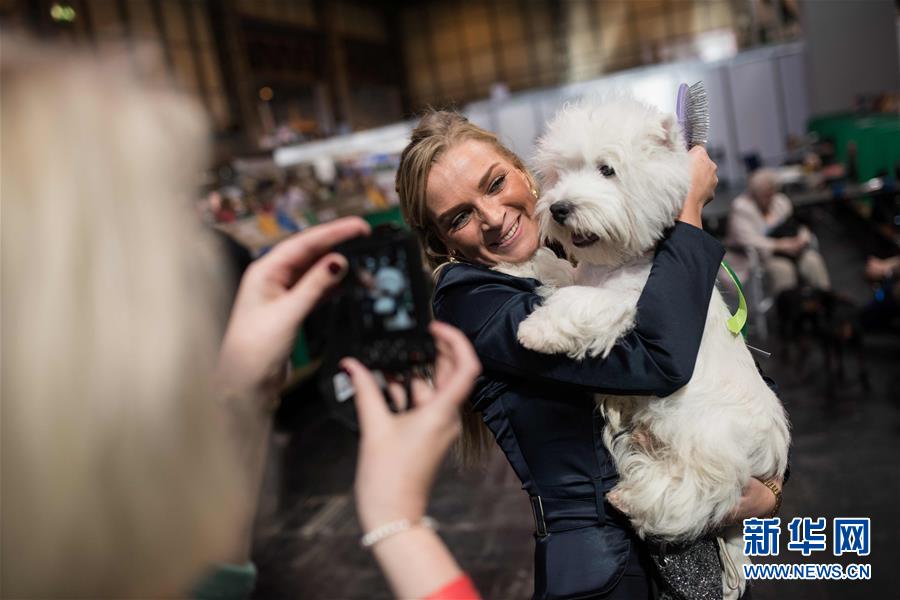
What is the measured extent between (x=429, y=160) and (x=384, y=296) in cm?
285

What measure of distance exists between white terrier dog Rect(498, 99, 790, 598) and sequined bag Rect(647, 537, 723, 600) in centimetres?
4

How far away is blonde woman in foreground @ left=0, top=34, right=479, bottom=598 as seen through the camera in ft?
2.00

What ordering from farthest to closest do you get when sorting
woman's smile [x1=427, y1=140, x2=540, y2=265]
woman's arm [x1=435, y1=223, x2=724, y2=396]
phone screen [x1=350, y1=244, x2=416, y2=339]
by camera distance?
phone screen [x1=350, y1=244, x2=416, y2=339]
woman's smile [x1=427, y1=140, x2=540, y2=265]
woman's arm [x1=435, y1=223, x2=724, y2=396]

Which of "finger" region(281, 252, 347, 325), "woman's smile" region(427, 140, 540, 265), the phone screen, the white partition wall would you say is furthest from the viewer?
the white partition wall

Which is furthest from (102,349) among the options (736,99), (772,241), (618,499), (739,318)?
(736,99)

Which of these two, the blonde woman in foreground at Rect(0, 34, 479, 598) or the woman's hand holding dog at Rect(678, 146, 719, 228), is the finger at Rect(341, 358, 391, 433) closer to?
the blonde woman in foreground at Rect(0, 34, 479, 598)

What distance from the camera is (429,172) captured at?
1.49m

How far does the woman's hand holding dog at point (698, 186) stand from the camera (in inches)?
52.3

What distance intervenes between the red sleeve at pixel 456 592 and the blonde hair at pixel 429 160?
90cm

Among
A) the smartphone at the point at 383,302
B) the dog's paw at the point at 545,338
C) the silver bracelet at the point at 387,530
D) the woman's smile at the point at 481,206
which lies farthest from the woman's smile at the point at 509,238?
the smartphone at the point at 383,302

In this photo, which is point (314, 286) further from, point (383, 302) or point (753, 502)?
point (383, 302)

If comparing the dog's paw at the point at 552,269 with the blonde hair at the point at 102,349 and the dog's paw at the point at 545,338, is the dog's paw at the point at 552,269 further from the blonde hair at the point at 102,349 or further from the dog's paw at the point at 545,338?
the blonde hair at the point at 102,349

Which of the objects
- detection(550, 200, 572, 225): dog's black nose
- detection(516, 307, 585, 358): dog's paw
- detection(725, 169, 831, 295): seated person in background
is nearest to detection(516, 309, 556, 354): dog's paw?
detection(516, 307, 585, 358): dog's paw

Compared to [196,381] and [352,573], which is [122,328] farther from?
[352,573]
